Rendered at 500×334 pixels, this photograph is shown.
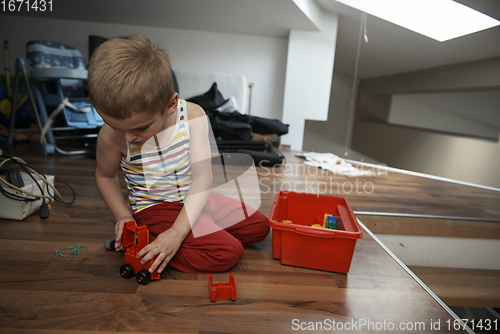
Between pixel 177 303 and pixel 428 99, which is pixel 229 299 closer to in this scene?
pixel 177 303

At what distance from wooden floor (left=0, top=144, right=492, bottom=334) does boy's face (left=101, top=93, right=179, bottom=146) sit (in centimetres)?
35

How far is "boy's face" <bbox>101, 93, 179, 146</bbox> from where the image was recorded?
1.90 feet

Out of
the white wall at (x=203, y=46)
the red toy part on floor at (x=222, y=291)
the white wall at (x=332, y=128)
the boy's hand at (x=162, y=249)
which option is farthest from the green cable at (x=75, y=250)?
the white wall at (x=203, y=46)

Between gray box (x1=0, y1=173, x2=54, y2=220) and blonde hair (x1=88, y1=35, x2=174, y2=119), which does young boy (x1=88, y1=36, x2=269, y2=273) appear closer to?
blonde hair (x1=88, y1=35, x2=174, y2=119)

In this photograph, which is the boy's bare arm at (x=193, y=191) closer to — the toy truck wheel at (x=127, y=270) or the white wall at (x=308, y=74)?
the toy truck wheel at (x=127, y=270)

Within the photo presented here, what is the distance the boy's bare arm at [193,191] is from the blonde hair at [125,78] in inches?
7.5

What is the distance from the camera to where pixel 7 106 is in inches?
98.3

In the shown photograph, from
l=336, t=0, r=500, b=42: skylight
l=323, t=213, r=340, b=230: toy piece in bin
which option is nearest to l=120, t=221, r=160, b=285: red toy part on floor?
l=323, t=213, r=340, b=230: toy piece in bin

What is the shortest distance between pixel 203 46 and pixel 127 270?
9.88 ft

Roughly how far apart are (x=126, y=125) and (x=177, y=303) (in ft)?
1.27

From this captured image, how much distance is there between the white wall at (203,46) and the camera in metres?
3.09

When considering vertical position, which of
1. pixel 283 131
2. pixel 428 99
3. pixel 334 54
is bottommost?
pixel 283 131

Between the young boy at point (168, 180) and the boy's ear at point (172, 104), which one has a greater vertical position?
the boy's ear at point (172, 104)

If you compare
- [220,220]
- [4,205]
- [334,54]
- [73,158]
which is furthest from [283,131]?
[4,205]
